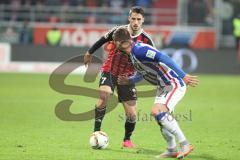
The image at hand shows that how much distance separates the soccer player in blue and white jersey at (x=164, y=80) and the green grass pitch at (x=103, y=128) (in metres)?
0.41

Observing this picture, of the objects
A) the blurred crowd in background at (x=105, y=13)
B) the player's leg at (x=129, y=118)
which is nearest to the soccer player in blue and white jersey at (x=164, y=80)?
the player's leg at (x=129, y=118)

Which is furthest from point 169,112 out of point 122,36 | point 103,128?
point 103,128

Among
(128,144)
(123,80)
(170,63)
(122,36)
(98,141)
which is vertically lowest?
(128,144)

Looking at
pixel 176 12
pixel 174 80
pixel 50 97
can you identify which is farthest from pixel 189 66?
pixel 174 80

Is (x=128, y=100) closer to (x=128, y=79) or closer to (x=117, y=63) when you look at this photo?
(x=128, y=79)

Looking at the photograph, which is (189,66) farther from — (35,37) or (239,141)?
(239,141)

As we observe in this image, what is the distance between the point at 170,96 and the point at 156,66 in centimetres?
50

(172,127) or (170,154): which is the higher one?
(172,127)

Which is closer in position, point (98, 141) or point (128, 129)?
point (98, 141)

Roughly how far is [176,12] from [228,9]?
9.20 ft

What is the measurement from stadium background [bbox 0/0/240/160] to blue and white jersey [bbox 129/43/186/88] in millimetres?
3026

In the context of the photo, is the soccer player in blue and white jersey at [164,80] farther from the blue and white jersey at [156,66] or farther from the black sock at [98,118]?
the black sock at [98,118]

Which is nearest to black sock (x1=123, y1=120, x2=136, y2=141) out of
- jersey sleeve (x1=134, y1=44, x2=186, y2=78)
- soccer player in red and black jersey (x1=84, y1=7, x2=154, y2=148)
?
soccer player in red and black jersey (x1=84, y1=7, x2=154, y2=148)

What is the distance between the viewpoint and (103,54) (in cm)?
2800
